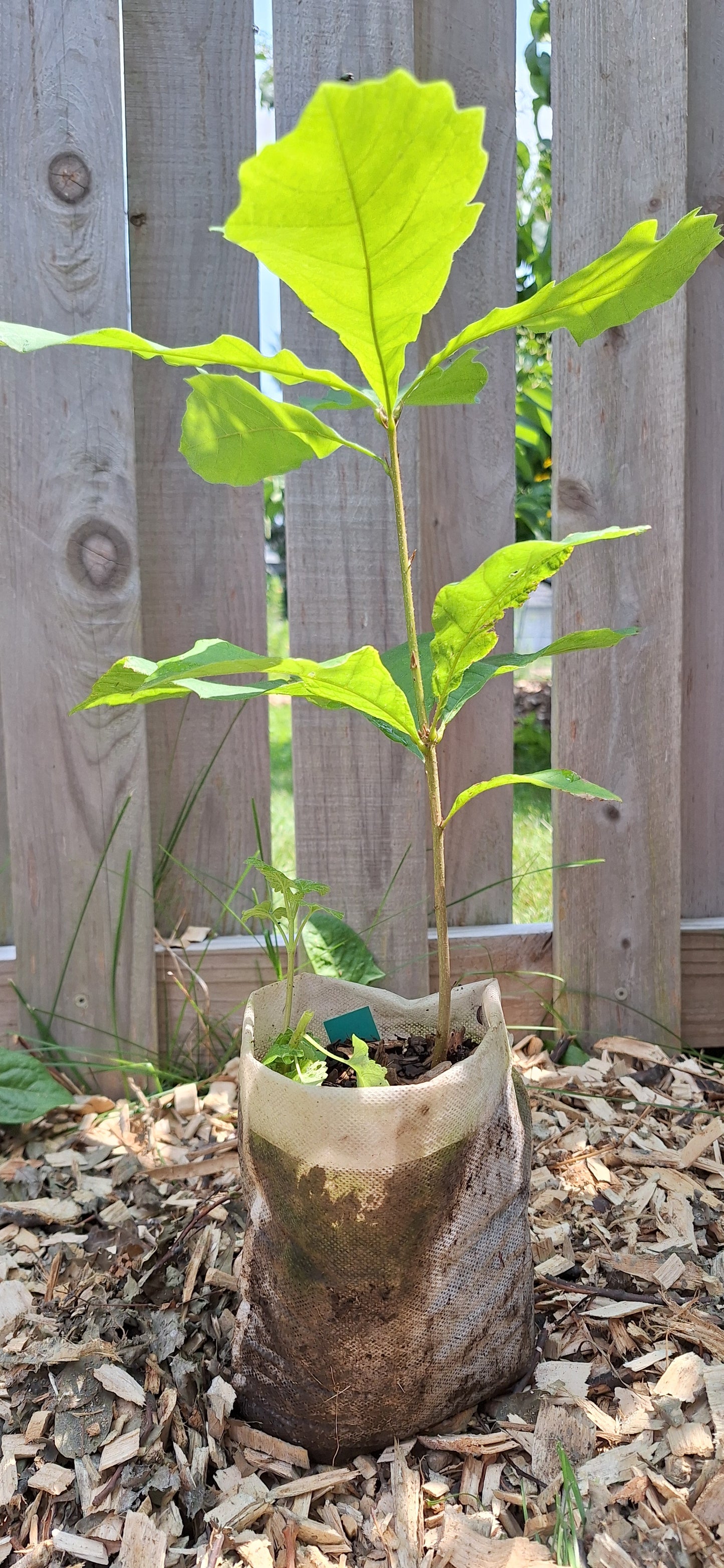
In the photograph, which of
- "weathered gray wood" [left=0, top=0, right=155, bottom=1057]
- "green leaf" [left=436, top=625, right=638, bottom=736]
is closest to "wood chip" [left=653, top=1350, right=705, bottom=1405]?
"green leaf" [left=436, top=625, right=638, bottom=736]

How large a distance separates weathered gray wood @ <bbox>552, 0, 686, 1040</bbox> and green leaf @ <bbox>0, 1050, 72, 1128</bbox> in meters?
0.85

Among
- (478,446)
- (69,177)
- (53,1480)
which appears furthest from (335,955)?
(69,177)

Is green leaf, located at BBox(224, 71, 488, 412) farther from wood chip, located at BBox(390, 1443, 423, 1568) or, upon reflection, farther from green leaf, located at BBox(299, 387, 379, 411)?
wood chip, located at BBox(390, 1443, 423, 1568)

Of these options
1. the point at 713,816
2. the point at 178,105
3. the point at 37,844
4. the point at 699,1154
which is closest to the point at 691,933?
the point at 713,816

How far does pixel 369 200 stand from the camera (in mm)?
639

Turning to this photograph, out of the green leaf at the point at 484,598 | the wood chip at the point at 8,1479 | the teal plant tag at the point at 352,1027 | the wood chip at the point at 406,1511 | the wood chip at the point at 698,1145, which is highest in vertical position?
the green leaf at the point at 484,598

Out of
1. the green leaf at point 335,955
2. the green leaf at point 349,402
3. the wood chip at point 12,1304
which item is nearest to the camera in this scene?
the green leaf at point 349,402

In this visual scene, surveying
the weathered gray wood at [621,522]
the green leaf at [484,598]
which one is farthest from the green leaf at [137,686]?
the weathered gray wood at [621,522]

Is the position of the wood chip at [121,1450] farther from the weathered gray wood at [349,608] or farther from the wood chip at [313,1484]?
the weathered gray wood at [349,608]

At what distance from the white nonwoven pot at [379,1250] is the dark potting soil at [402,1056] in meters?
0.07

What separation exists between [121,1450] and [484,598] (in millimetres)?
895

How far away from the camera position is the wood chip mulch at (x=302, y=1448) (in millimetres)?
959

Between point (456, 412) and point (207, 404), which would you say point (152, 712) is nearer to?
point (456, 412)

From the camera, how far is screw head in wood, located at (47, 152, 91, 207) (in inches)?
62.1
